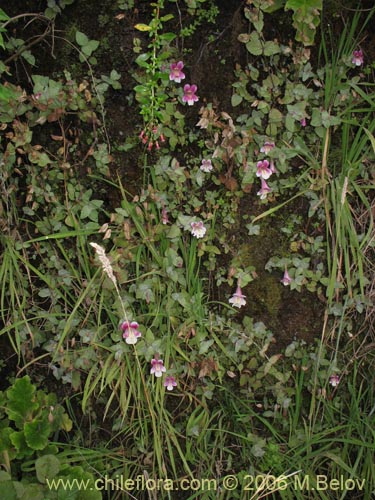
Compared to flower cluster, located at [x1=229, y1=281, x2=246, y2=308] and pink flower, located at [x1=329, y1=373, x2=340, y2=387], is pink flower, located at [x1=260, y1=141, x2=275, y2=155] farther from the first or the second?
pink flower, located at [x1=329, y1=373, x2=340, y2=387]

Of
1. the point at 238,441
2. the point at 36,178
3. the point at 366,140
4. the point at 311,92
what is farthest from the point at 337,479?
the point at 36,178

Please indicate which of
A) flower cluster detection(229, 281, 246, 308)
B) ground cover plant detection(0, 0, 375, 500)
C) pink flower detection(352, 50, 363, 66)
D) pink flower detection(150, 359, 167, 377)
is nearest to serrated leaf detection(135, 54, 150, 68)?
ground cover plant detection(0, 0, 375, 500)

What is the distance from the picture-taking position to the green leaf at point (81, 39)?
2.31 metres

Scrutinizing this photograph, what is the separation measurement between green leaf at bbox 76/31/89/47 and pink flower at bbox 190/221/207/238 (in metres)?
0.88

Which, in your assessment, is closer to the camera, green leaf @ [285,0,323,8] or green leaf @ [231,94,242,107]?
green leaf @ [285,0,323,8]

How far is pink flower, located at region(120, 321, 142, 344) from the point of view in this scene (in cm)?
234

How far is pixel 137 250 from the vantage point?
7.93 feet

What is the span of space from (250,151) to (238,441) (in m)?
1.28

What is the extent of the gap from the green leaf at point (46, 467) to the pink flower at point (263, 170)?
140 centimetres

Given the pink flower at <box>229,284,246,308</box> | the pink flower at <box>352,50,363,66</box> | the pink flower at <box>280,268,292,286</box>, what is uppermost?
Result: the pink flower at <box>352,50,363,66</box>

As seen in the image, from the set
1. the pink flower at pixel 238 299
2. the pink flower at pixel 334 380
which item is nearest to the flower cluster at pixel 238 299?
the pink flower at pixel 238 299

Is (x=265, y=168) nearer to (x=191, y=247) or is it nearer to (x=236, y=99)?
(x=236, y=99)

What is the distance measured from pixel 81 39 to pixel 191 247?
982 millimetres

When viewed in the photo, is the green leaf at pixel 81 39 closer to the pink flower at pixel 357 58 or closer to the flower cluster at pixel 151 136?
the flower cluster at pixel 151 136
